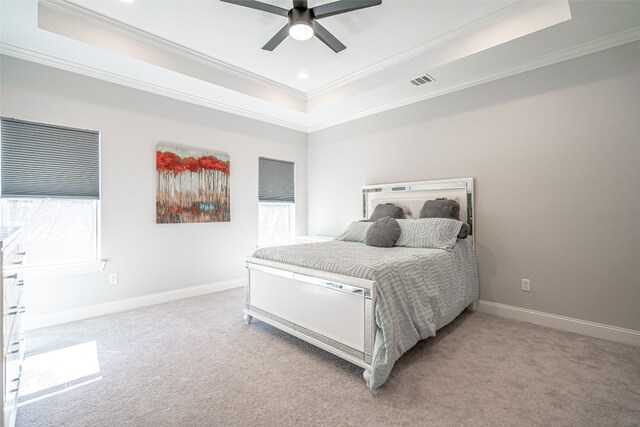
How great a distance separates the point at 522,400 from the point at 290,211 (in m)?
3.99

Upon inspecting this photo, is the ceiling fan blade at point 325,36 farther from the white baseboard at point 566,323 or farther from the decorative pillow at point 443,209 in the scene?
the white baseboard at point 566,323

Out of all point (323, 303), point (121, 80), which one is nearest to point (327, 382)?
point (323, 303)

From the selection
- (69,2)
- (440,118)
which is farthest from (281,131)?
(69,2)

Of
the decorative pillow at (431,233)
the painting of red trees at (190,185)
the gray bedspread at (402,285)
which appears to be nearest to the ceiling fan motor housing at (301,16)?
the gray bedspread at (402,285)

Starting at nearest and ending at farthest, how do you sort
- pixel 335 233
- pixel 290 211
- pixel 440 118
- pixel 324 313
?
1. pixel 324 313
2. pixel 440 118
3. pixel 335 233
4. pixel 290 211

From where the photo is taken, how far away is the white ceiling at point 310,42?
2.42 meters

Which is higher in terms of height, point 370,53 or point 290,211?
point 370,53

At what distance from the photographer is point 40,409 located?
167cm

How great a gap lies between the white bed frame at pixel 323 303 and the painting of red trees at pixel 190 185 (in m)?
1.43

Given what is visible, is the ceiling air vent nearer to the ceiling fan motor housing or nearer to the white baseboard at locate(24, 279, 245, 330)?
the ceiling fan motor housing

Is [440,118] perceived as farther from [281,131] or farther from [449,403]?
[449,403]

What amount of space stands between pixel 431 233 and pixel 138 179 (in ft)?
11.0

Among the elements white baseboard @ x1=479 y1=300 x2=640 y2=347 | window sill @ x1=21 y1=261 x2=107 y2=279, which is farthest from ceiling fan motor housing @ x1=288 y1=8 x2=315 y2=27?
white baseboard @ x1=479 y1=300 x2=640 y2=347

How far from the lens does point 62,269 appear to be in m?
2.90
